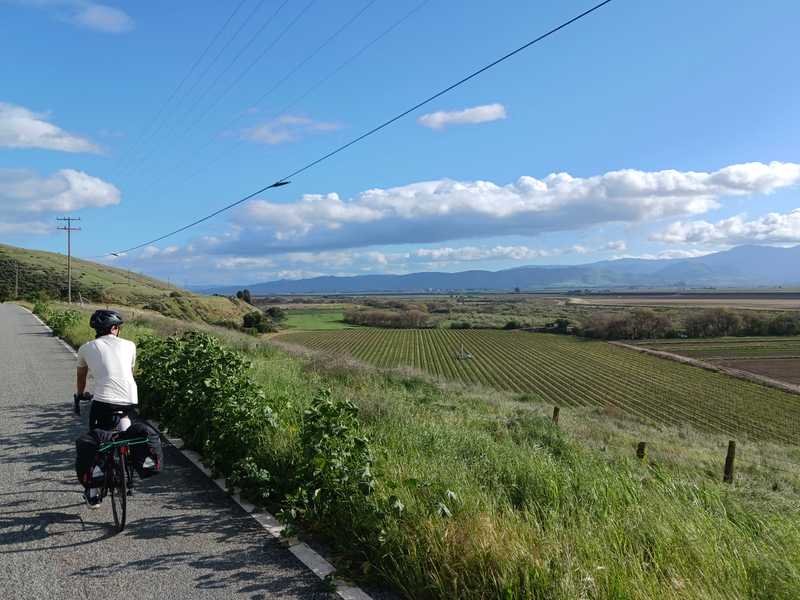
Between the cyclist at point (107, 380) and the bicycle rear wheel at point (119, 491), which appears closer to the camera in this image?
the bicycle rear wheel at point (119, 491)

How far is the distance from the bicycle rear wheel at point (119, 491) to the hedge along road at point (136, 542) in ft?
0.37

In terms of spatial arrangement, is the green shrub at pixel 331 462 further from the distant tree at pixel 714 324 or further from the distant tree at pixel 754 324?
the distant tree at pixel 754 324

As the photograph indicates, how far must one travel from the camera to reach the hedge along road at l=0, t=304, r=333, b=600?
12.7 ft

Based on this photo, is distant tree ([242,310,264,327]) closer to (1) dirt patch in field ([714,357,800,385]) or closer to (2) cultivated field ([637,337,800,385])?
(2) cultivated field ([637,337,800,385])

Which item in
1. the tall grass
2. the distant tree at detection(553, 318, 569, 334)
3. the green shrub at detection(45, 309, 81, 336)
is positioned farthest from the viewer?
the distant tree at detection(553, 318, 569, 334)

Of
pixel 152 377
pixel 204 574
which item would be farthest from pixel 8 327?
pixel 204 574

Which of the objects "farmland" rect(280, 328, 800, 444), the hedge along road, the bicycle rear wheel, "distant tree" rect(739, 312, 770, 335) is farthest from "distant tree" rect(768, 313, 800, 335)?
the bicycle rear wheel

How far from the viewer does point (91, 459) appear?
5.00 meters

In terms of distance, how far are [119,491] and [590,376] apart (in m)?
61.9

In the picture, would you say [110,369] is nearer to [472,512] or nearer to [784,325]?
[472,512]

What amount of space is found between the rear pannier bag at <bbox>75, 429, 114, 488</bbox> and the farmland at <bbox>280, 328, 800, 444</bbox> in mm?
34921

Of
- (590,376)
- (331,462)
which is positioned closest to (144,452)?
(331,462)

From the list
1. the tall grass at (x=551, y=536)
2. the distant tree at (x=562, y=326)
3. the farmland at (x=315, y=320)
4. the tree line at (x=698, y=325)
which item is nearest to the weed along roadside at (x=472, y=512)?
the tall grass at (x=551, y=536)

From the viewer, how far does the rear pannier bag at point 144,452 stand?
510 centimetres
